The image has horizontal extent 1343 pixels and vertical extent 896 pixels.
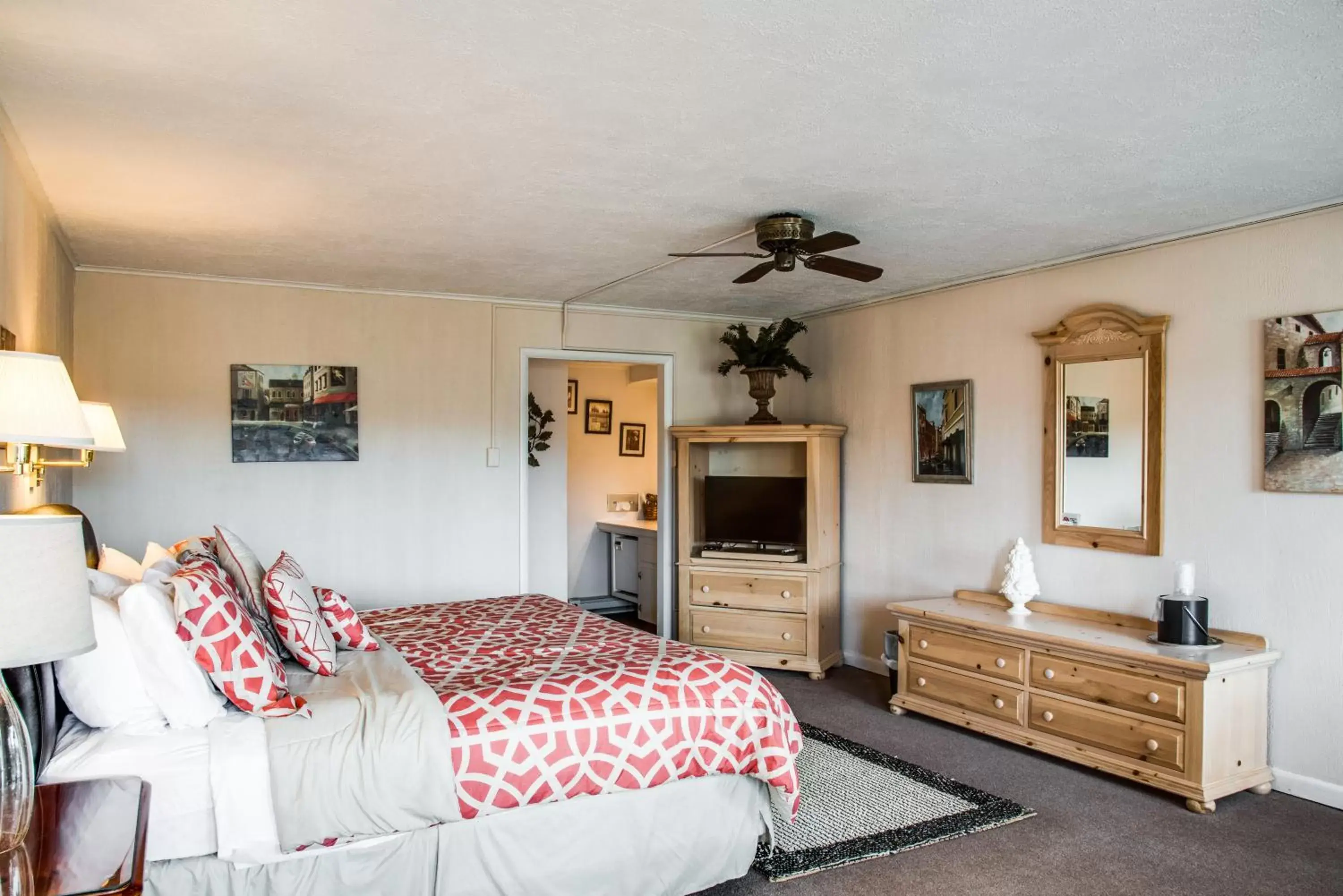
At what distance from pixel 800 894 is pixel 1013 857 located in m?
0.80

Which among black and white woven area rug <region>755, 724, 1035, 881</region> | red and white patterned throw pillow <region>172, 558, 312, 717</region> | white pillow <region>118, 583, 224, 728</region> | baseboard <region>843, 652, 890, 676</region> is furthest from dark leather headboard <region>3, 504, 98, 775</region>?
baseboard <region>843, 652, 890, 676</region>

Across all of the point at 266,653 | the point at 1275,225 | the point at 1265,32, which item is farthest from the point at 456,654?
the point at 1275,225

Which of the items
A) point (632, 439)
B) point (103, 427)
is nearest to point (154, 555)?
point (103, 427)

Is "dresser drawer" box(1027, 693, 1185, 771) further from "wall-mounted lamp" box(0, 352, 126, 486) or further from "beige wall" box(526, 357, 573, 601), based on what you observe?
"wall-mounted lamp" box(0, 352, 126, 486)

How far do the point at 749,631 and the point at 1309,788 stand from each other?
295 cm

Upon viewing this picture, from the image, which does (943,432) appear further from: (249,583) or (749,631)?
(249,583)

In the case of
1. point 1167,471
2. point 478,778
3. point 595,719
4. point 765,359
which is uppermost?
point 765,359

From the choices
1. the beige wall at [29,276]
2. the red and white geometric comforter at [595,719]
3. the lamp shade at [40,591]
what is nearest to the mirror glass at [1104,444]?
the red and white geometric comforter at [595,719]

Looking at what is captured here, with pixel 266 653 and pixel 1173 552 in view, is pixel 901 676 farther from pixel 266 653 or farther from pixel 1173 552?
pixel 266 653

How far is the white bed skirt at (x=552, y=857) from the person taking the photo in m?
2.32

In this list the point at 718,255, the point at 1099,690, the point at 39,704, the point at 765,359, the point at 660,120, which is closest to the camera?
the point at 39,704

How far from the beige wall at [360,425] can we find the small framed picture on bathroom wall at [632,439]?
2.06 metres

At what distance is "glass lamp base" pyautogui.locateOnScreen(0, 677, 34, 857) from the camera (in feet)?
4.58

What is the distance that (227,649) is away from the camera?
243 centimetres
